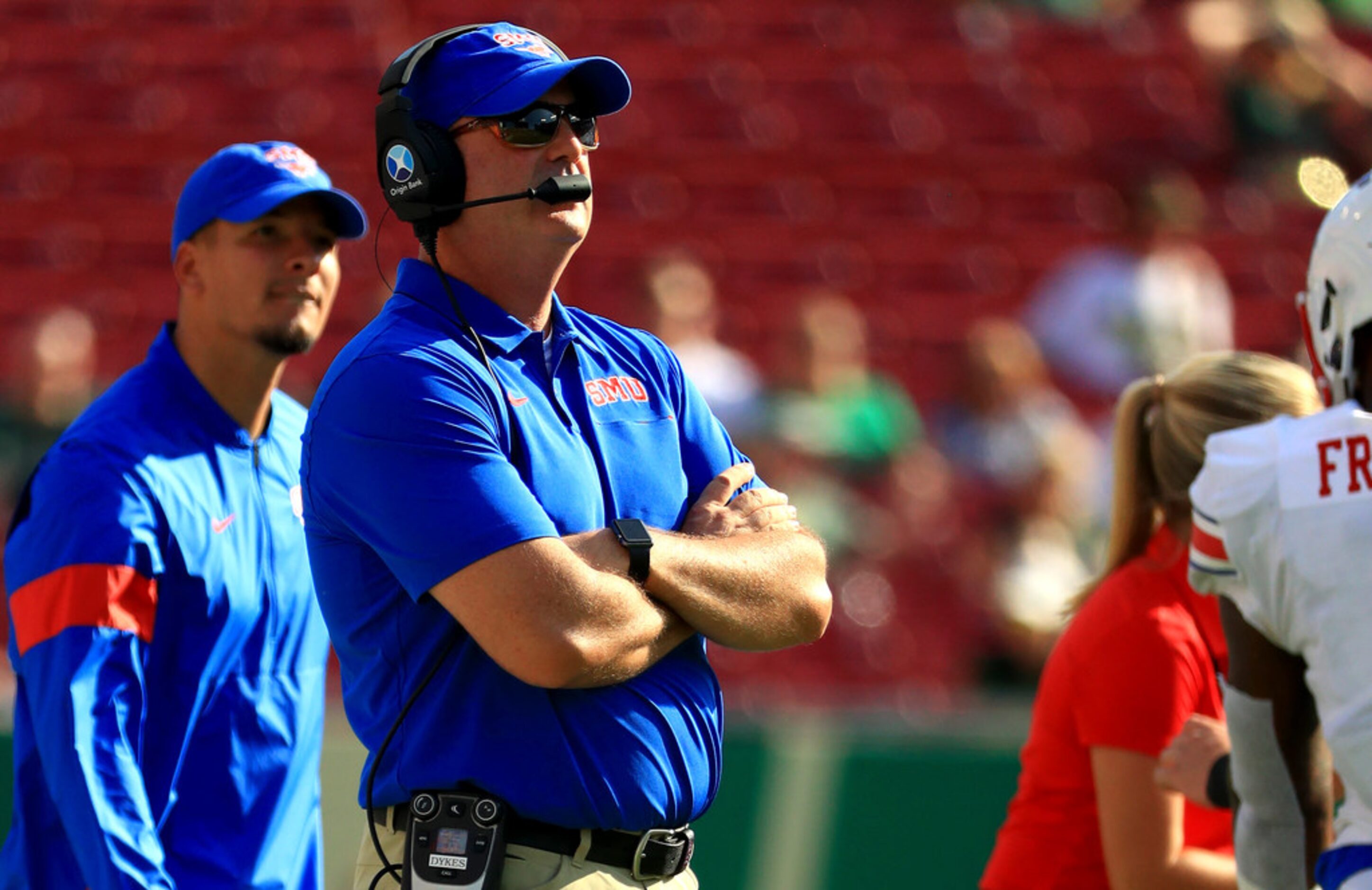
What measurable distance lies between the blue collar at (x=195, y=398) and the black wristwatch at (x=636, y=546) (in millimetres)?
1313

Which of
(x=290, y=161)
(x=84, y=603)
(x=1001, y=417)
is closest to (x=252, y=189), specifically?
(x=290, y=161)

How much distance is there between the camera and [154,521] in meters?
3.36

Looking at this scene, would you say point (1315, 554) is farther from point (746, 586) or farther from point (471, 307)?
point (471, 307)

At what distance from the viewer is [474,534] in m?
2.51

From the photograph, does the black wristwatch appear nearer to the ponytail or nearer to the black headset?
the black headset

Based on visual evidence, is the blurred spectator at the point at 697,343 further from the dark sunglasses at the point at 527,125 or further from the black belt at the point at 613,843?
the black belt at the point at 613,843

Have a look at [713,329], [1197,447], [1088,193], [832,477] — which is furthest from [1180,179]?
[1197,447]

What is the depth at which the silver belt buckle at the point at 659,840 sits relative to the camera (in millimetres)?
2594

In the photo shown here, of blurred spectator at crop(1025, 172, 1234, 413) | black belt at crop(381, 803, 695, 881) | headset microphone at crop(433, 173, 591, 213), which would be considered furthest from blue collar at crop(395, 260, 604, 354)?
blurred spectator at crop(1025, 172, 1234, 413)

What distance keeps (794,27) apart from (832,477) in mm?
5444

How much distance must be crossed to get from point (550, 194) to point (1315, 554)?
1.27 m

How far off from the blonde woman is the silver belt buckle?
3.17 ft

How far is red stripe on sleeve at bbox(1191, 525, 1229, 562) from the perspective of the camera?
95.0 inches

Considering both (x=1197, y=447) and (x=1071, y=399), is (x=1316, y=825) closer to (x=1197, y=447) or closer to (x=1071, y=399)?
(x=1197, y=447)
